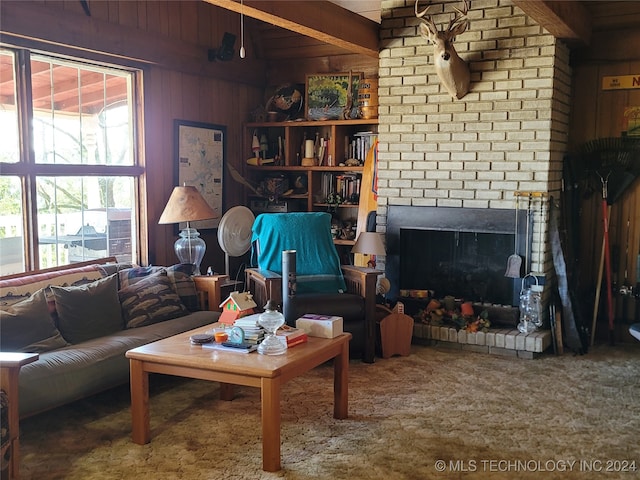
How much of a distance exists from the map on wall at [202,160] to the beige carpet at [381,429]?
1959 millimetres

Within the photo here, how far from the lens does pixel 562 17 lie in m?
3.98

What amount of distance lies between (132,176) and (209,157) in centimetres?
87

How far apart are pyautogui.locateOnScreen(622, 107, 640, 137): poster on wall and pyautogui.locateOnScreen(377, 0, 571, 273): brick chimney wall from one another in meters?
0.43

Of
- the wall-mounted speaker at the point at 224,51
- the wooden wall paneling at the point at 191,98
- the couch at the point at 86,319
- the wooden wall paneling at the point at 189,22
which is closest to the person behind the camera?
the couch at the point at 86,319

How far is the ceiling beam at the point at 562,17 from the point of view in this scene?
146 inches

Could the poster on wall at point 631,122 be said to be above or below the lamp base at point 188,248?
above

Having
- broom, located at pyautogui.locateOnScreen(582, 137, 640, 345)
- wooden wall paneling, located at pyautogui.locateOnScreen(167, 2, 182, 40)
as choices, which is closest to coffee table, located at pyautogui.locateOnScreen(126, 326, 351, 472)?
broom, located at pyautogui.locateOnScreen(582, 137, 640, 345)

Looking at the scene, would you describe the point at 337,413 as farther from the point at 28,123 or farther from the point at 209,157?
the point at 209,157

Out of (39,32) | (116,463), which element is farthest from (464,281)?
(39,32)

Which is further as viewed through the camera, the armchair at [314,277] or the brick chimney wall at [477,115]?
the brick chimney wall at [477,115]

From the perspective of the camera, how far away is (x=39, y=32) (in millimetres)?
4047

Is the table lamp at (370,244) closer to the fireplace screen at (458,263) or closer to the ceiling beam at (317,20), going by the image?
the fireplace screen at (458,263)

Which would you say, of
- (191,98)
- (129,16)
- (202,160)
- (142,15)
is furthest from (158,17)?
(202,160)

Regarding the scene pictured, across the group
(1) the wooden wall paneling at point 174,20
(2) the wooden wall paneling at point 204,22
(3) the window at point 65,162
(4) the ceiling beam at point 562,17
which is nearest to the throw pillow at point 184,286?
(3) the window at point 65,162
